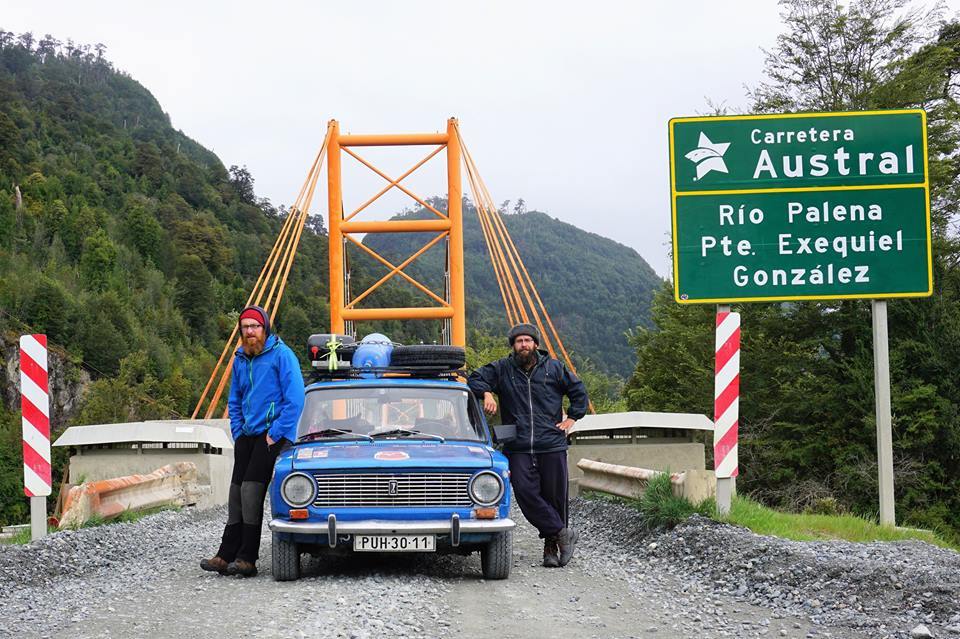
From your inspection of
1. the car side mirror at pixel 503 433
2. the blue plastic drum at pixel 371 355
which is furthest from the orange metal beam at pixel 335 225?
the car side mirror at pixel 503 433

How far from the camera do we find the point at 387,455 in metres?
7.30

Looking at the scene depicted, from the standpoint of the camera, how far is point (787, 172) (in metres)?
10.4

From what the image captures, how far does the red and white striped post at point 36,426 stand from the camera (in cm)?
897

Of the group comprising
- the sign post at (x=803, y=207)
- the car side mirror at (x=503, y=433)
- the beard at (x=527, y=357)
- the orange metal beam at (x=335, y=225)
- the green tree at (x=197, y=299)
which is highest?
the green tree at (x=197, y=299)

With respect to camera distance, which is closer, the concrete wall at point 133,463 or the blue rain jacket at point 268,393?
the blue rain jacket at point 268,393

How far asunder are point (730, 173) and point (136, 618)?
22.2 ft

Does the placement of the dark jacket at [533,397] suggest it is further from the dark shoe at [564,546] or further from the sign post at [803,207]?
the sign post at [803,207]

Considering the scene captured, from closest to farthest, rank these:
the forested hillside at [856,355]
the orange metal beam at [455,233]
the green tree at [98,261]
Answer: the forested hillside at [856,355] → the orange metal beam at [455,233] → the green tree at [98,261]

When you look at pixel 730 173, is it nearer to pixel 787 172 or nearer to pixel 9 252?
pixel 787 172

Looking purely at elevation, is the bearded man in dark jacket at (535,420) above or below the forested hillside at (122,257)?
below

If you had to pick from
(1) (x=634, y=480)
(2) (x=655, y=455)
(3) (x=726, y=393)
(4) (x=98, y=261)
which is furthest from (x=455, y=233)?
(4) (x=98, y=261)

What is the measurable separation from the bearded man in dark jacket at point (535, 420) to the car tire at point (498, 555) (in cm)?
85

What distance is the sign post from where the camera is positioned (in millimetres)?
10312

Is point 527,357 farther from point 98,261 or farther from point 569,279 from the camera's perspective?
point 569,279
